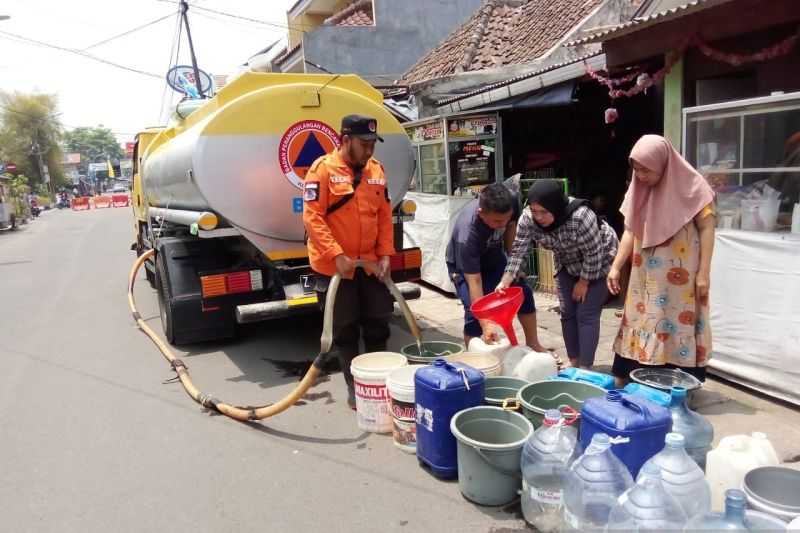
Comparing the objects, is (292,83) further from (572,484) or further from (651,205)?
(572,484)

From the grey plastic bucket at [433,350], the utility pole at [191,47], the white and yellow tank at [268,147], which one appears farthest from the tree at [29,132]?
the grey plastic bucket at [433,350]

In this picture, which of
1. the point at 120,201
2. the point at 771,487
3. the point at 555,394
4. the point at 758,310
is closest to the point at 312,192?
the point at 555,394

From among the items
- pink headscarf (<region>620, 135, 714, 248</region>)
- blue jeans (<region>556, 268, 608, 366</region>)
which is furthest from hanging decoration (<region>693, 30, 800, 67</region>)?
blue jeans (<region>556, 268, 608, 366</region>)

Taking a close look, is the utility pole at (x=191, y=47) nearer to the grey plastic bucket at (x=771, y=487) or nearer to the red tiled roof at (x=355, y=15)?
the red tiled roof at (x=355, y=15)

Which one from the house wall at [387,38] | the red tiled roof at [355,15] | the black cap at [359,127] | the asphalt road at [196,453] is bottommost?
the asphalt road at [196,453]

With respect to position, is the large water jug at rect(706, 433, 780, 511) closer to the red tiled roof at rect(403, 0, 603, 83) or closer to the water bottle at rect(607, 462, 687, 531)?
the water bottle at rect(607, 462, 687, 531)

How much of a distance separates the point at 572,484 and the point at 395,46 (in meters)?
18.2

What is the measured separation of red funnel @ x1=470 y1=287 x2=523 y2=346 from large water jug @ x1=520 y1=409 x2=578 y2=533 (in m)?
1.24

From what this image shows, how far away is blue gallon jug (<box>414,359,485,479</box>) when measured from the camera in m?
3.03

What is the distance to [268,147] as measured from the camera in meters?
5.00

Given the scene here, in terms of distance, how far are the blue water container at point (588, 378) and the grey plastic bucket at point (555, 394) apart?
6cm

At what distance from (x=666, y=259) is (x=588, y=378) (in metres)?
0.92

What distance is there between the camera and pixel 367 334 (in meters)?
4.47

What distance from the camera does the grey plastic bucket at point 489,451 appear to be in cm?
277
